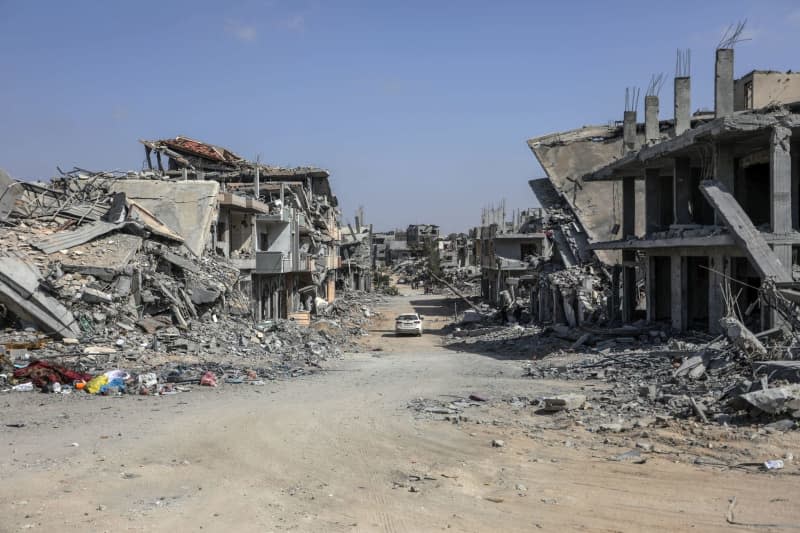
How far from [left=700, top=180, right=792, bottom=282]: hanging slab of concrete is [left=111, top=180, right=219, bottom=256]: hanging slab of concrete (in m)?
19.6

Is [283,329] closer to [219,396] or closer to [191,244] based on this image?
[191,244]

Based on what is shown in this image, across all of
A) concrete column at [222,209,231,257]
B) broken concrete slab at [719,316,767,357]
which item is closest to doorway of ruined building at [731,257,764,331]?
broken concrete slab at [719,316,767,357]

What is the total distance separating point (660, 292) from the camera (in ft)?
95.8

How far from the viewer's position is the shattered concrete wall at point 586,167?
45219 mm

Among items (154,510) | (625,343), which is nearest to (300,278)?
(625,343)

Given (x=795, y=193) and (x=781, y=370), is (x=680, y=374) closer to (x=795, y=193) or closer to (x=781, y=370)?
(x=781, y=370)

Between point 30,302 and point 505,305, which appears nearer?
point 30,302

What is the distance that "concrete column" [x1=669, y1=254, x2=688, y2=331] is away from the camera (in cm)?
2525

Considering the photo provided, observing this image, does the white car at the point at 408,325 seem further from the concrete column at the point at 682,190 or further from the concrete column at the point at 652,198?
the concrete column at the point at 682,190

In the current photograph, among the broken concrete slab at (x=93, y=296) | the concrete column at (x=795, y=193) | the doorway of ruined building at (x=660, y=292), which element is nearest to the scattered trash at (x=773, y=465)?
the concrete column at (x=795, y=193)

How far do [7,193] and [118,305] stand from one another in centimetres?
730

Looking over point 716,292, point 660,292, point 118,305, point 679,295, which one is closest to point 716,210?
point 716,292

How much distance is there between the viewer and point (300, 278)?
4962 cm

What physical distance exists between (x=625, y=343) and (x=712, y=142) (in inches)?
272
